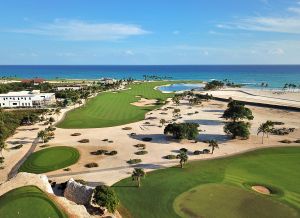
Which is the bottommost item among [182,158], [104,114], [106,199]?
[106,199]

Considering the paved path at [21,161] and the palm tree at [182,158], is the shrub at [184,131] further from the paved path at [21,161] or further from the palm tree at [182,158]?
the paved path at [21,161]

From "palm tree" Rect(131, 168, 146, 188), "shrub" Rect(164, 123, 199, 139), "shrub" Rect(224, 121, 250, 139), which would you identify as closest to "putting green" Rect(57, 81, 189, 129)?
"shrub" Rect(164, 123, 199, 139)

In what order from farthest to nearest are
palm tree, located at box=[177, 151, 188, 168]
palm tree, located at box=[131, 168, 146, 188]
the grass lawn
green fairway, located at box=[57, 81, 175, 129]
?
green fairway, located at box=[57, 81, 175, 129] < palm tree, located at box=[177, 151, 188, 168] < palm tree, located at box=[131, 168, 146, 188] < the grass lawn

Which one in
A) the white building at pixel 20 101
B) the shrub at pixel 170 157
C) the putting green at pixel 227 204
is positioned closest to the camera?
the putting green at pixel 227 204

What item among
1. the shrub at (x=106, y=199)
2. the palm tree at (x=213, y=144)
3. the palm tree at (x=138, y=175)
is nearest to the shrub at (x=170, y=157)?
the palm tree at (x=213, y=144)

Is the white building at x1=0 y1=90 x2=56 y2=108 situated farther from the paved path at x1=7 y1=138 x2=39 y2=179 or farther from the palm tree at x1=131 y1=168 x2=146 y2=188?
the palm tree at x1=131 y1=168 x2=146 y2=188

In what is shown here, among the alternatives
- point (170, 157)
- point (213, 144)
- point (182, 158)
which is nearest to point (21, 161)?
point (170, 157)

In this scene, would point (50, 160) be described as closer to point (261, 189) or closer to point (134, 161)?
point (134, 161)
